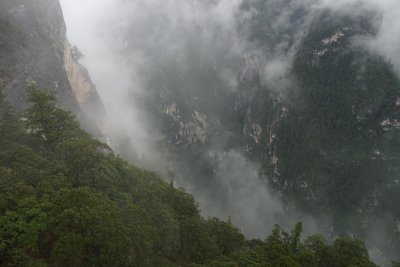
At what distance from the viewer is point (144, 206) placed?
42406mm

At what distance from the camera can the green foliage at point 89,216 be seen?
97.5 feet

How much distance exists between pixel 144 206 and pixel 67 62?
2379 inches

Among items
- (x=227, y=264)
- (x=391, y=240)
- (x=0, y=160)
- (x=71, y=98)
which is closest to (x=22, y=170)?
(x=0, y=160)

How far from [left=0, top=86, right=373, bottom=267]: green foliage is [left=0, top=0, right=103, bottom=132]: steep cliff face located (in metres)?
20.4

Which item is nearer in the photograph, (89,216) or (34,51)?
(89,216)

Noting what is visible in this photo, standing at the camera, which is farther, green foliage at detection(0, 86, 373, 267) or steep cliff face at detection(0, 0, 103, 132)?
steep cliff face at detection(0, 0, 103, 132)

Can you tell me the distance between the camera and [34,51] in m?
75.3

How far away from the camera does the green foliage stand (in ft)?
97.5

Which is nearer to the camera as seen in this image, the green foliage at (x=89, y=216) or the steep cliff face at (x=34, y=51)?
the green foliage at (x=89, y=216)

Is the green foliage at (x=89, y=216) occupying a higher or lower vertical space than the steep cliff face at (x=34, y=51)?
lower

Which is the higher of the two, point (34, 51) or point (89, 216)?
point (34, 51)

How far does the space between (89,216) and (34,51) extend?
5254 centimetres

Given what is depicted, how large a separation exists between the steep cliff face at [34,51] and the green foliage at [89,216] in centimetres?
2044

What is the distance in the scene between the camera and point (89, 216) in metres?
30.2
